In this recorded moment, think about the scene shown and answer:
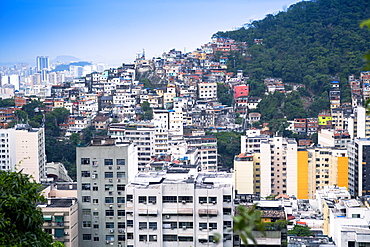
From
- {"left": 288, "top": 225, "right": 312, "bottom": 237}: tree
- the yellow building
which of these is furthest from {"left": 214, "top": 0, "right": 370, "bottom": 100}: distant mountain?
{"left": 288, "top": 225, "right": 312, "bottom": 237}: tree

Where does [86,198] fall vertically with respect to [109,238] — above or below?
above

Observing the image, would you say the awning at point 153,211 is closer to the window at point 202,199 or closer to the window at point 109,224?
the window at point 202,199

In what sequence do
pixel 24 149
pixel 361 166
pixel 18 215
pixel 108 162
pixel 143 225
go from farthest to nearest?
pixel 24 149, pixel 361 166, pixel 108 162, pixel 143 225, pixel 18 215

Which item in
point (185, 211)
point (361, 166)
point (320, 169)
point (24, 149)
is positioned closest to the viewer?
point (185, 211)

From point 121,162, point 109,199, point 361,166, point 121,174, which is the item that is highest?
point 121,162

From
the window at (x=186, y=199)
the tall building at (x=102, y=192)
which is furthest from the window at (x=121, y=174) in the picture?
the window at (x=186, y=199)

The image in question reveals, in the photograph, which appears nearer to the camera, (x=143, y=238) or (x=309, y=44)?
(x=143, y=238)

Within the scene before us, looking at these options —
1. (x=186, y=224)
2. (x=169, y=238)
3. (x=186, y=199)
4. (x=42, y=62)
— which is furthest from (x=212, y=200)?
(x=42, y=62)

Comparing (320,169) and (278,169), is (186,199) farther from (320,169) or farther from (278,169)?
(320,169)
